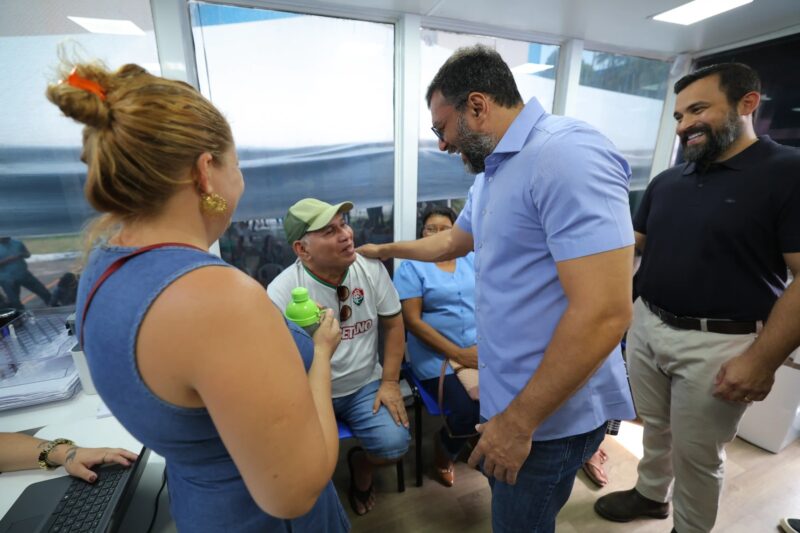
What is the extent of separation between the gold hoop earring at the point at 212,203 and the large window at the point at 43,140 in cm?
126

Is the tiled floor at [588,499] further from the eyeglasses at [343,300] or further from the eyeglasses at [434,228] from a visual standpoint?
the eyeglasses at [434,228]

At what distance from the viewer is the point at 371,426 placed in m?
1.56

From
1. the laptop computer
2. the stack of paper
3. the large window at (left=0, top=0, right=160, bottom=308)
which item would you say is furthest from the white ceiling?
the laptop computer

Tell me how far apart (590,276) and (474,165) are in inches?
18.2

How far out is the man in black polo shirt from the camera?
3.96 feet

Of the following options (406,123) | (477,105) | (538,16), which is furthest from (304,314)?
(538,16)

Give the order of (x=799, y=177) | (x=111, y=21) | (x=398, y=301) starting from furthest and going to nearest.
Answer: (x=398, y=301) → (x=111, y=21) → (x=799, y=177)

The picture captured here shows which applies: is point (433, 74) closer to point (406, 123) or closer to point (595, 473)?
point (406, 123)

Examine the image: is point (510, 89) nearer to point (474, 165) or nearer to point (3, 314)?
point (474, 165)

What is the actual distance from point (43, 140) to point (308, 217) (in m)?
1.16

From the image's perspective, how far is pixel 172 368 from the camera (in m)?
0.47

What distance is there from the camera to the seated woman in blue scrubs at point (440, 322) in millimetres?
1785

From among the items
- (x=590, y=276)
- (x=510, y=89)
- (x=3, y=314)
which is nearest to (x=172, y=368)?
(x=590, y=276)

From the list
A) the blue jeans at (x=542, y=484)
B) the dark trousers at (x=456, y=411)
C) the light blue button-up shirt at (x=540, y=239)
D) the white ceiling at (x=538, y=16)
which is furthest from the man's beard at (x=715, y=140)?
the dark trousers at (x=456, y=411)
